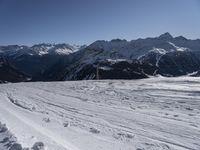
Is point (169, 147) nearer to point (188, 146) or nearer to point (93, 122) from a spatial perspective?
point (188, 146)

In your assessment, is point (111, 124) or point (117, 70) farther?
point (117, 70)

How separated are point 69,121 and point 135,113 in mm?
2606

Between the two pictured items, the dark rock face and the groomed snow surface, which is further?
the dark rock face

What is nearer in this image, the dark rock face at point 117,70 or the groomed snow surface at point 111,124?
the groomed snow surface at point 111,124

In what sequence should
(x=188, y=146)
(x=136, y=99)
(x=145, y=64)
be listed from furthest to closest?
(x=145, y=64), (x=136, y=99), (x=188, y=146)

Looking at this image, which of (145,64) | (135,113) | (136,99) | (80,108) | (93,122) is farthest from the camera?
(145,64)

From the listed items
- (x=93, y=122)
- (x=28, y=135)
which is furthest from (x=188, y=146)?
(x=28, y=135)

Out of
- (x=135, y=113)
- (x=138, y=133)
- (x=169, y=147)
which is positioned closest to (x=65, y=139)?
(x=138, y=133)

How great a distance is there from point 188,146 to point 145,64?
18184 centimetres

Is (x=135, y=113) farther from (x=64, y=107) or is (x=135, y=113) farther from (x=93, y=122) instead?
(x=64, y=107)

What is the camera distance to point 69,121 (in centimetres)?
1064

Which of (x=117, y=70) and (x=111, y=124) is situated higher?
(x=111, y=124)

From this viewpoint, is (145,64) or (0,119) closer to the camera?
(0,119)

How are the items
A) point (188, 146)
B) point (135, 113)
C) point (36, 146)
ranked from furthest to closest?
1. point (135, 113)
2. point (36, 146)
3. point (188, 146)
